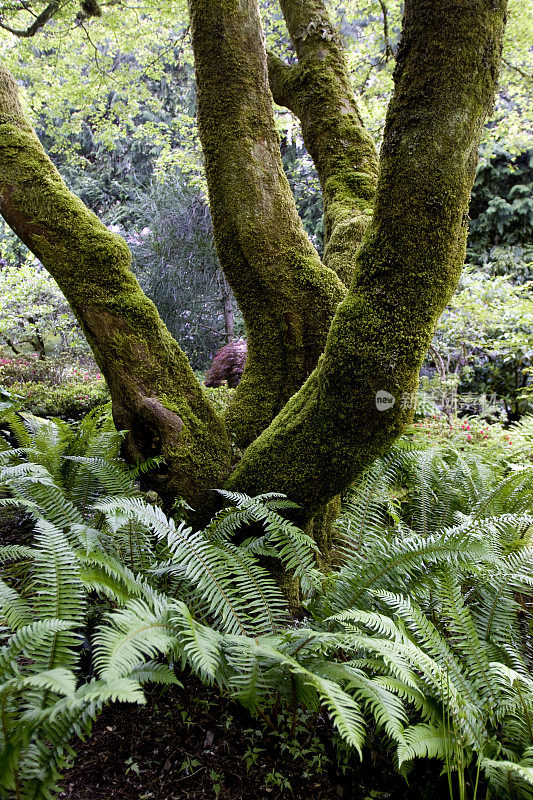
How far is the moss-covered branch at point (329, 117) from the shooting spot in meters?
3.48

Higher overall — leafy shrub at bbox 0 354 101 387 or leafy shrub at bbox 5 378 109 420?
leafy shrub at bbox 0 354 101 387

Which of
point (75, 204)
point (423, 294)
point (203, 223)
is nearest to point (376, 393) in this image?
point (423, 294)

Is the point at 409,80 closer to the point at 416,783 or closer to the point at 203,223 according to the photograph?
the point at 416,783

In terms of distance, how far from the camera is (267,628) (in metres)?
1.91

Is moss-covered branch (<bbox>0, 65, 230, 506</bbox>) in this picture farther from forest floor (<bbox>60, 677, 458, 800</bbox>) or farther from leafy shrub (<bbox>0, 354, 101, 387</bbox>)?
leafy shrub (<bbox>0, 354, 101, 387</bbox>)

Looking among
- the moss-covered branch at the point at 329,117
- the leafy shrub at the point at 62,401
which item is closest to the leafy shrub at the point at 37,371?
the leafy shrub at the point at 62,401

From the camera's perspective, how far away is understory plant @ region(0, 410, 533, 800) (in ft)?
4.59

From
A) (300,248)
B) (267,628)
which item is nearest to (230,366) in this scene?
(300,248)

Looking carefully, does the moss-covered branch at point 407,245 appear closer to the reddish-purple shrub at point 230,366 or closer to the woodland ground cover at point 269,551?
the woodland ground cover at point 269,551

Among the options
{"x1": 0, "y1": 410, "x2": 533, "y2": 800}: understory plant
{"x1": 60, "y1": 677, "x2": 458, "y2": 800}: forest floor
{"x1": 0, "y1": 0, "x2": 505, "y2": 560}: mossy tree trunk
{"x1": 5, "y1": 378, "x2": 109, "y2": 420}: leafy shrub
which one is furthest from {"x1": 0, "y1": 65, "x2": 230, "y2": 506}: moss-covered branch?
{"x1": 5, "y1": 378, "x2": 109, "y2": 420}: leafy shrub

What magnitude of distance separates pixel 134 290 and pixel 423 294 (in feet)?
5.31

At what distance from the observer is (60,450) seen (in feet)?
10.4

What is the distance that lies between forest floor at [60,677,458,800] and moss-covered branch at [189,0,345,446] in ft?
5.50
